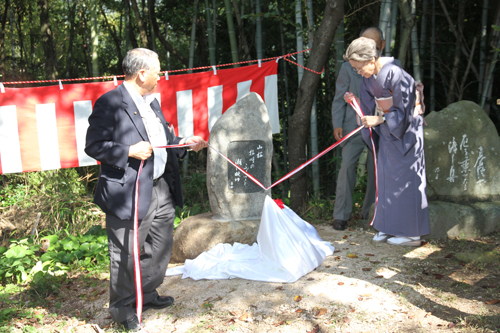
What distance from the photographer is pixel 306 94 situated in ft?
16.7

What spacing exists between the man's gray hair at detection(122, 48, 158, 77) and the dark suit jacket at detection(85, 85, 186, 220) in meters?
0.13

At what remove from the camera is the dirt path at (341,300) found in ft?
8.52

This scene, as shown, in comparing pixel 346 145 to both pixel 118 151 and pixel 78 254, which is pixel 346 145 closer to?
pixel 118 151

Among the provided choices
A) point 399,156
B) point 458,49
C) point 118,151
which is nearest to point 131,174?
point 118,151

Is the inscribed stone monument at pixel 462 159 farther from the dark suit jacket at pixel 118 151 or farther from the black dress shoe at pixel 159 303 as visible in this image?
the dark suit jacket at pixel 118 151

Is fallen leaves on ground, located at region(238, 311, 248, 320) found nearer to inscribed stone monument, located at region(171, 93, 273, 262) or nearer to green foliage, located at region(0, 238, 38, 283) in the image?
inscribed stone monument, located at region(171, 93, 273, 262)

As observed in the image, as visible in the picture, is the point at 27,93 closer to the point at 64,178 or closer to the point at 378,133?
the point at 64,178

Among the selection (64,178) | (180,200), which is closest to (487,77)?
(180,200)

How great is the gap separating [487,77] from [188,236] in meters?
4.75

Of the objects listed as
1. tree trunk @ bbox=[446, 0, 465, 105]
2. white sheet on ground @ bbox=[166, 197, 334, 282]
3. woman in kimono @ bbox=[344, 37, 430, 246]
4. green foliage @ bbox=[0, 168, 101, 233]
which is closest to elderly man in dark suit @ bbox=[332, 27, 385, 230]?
woman in kimono @ bbox=[344, 37, 430, 246]

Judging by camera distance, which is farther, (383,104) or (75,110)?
(75,110)

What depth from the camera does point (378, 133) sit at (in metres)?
3.87

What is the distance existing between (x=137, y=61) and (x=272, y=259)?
1837mm

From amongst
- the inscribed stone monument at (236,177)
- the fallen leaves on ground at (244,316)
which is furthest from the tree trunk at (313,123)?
the fallen leaves on ground at (244,316)
